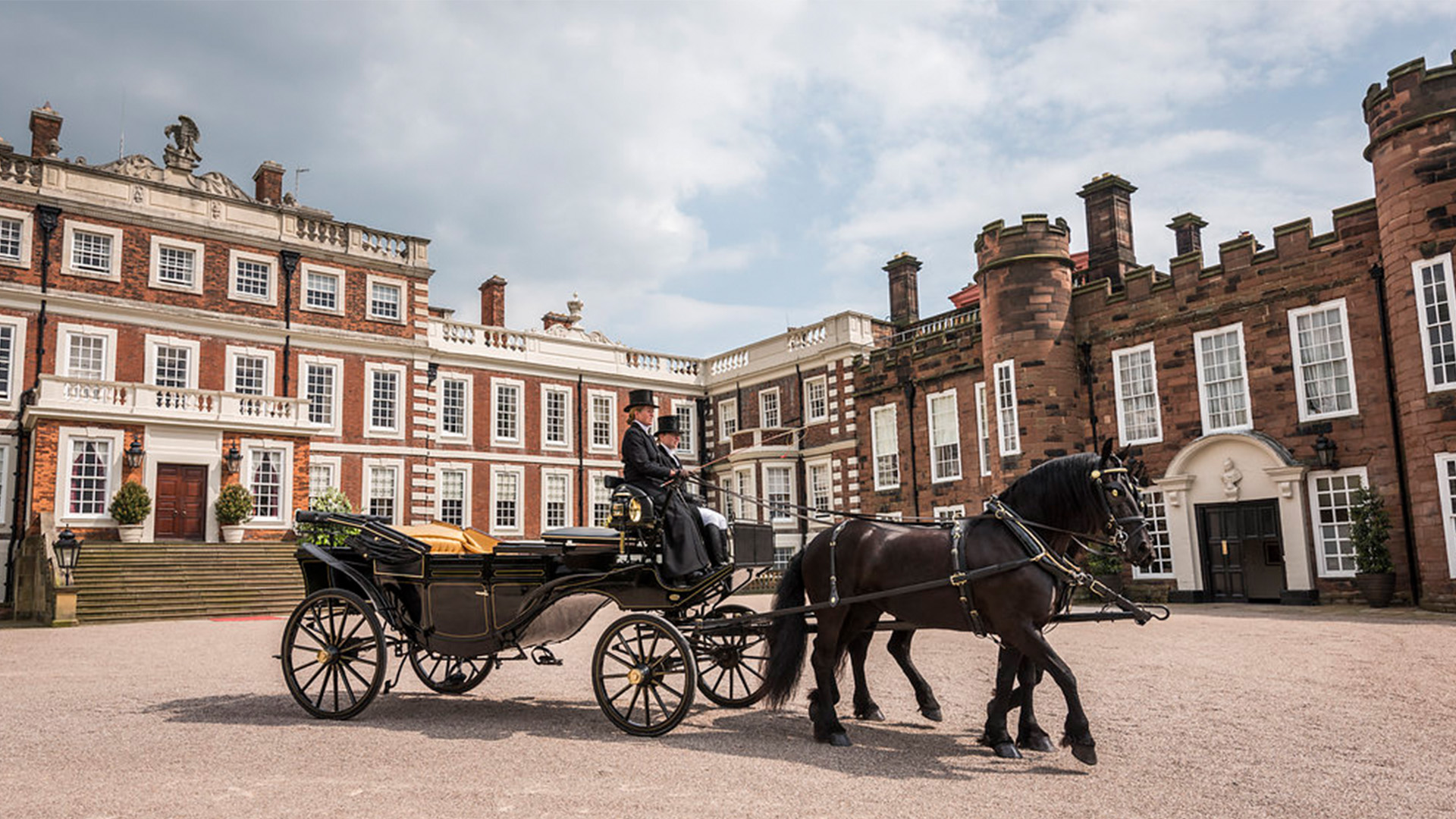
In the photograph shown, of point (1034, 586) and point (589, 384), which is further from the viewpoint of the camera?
point (589, 384)

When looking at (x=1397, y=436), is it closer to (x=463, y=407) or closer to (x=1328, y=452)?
(x=1328, y=452)

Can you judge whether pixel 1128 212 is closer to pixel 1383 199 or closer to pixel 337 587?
pixel 1383 199

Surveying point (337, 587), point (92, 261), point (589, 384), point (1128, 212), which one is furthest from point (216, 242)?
point (1128, 212)

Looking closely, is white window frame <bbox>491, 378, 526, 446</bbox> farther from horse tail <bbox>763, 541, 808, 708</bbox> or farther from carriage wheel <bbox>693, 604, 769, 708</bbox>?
horse tail <bbox>763, 541, 808, 708</bbox>

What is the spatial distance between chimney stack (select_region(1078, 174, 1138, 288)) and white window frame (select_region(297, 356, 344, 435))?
20.9m

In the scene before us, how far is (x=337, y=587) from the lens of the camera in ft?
24.8

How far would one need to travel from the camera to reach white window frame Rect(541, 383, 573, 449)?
32.1 metres

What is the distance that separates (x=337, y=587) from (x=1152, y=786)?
5.94m

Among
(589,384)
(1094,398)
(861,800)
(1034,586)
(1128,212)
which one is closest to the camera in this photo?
(861,800)

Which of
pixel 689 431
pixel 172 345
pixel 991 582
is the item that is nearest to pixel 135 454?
pixel 172 345

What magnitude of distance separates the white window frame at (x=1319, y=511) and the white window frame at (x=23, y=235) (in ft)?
94.6

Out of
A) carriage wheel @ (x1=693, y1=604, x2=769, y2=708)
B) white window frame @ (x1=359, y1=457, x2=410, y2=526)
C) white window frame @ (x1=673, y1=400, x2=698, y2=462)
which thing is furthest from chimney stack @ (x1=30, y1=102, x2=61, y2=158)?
carriage wheel @ (x1=693, y1=604, x2=769, y2=708)

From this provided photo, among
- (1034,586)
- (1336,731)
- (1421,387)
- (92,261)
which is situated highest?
(92,261)

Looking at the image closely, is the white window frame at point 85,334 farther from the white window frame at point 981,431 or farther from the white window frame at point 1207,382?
the white window frame at point 1207,382
